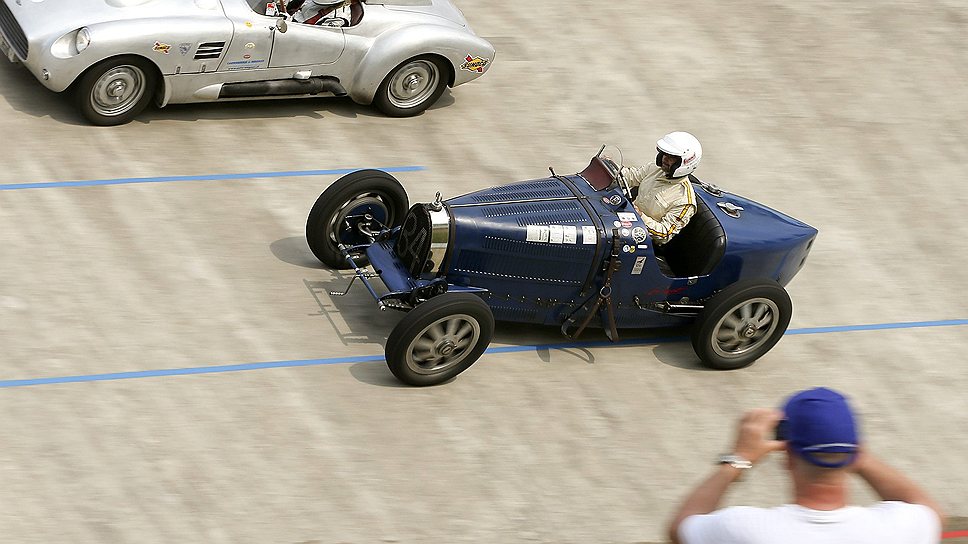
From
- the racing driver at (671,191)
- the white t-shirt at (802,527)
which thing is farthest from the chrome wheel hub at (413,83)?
the white t-shirt at (802,527)

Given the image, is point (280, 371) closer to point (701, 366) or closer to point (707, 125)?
point (701, 366)

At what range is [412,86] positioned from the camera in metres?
13.1

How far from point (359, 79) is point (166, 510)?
20.1 ft

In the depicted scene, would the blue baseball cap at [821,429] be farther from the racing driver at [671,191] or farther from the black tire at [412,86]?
the black tire at [412,86]

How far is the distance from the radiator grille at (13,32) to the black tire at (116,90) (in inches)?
21.8

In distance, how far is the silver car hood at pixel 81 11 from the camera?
448 inches

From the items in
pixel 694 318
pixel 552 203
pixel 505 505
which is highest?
pixel 552 203

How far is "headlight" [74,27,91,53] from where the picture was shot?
11.2 metres

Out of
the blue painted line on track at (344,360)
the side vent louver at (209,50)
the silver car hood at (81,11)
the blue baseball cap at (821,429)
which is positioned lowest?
the blue painted line on track at (344,360)

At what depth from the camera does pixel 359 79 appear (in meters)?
12.8

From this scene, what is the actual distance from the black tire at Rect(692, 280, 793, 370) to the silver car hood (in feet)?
18.2

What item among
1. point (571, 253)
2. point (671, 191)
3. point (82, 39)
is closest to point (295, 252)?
point (571, 253)

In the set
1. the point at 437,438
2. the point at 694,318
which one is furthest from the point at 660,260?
the point at 437,438

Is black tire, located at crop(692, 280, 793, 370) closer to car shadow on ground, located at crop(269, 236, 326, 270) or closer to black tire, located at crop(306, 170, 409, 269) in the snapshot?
black tire, located at crop(306, 170, 409, 269)
